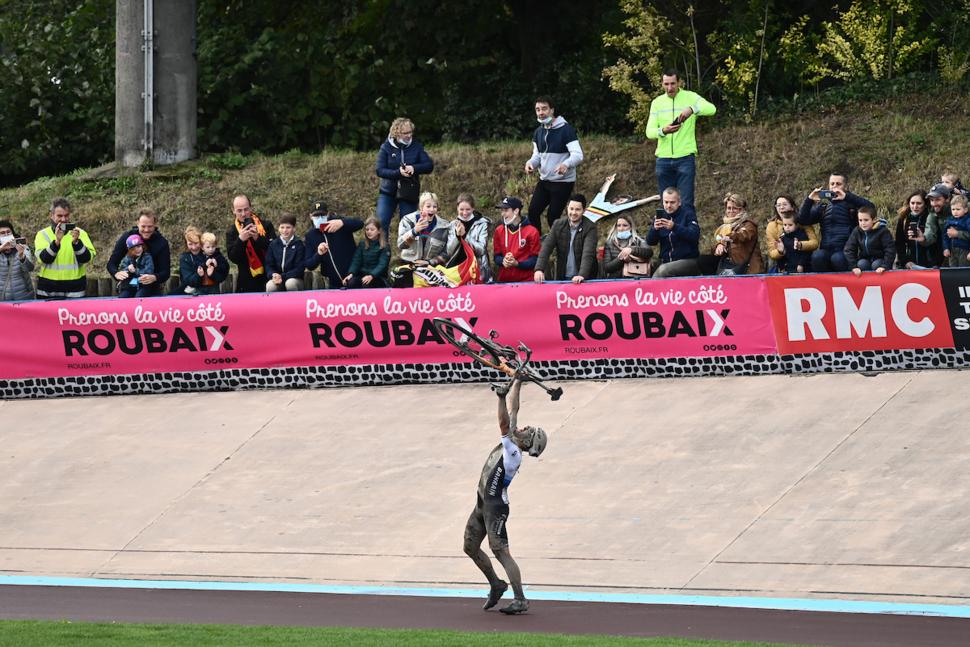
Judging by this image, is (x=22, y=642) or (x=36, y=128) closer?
(x=22, y=642)

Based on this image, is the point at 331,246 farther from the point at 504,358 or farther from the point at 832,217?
the point at 504,358

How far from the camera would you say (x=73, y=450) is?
1662 centimetres

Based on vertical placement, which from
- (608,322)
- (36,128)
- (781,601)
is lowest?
(781,601)

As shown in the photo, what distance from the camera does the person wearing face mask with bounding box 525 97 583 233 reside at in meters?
19.0

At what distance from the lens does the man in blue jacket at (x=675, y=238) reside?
17.2 m

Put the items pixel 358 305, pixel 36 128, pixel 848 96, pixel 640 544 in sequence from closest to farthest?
pixel 640 544, pixel 358 305, pixel 848 96, pixel 36 128

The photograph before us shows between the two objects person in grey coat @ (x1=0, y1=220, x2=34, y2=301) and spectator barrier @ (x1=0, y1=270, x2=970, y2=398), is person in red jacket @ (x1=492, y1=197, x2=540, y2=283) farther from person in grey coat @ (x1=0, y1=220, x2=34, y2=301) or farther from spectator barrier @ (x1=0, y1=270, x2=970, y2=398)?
person in grey coat @ (x1=0, y1=220, x2=34, y2=301)

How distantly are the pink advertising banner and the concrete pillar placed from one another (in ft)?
29.0

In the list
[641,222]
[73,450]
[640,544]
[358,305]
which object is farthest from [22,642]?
[641,222]

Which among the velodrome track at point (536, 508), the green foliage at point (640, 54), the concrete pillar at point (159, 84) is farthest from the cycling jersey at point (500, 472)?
the concrete pillar at point (159, 84)

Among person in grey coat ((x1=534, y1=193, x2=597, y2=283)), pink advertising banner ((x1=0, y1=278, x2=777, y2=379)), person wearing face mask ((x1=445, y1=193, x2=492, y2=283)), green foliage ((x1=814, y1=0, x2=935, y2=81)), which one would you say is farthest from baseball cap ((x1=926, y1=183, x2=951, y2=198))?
green foliage ((x1=814, y1=0, x2=935, y2=81))

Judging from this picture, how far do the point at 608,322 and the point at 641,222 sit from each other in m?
6.11

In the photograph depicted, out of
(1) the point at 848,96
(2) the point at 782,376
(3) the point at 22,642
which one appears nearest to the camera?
(3) the point at 22,642

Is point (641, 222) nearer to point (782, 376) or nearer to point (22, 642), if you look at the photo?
point (782, 376)
